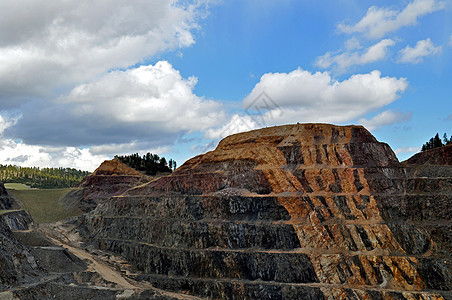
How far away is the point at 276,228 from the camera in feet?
186

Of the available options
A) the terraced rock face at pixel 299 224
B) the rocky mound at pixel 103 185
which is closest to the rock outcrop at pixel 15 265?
the terraced rock face at pixel 299 224

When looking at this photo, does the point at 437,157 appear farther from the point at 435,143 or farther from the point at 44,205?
the point at 44,205

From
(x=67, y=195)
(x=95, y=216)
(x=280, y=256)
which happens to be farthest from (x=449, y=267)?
(x=67, y=195)

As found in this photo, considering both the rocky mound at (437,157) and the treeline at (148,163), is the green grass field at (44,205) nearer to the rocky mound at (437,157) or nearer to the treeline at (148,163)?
the treeline at (148,163)

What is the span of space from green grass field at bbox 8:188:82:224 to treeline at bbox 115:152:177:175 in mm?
33055

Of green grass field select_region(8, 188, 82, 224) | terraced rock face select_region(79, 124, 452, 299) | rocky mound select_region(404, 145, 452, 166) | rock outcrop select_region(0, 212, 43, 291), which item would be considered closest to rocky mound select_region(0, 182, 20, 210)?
green grass field select_region(8, 188, 82, 224)

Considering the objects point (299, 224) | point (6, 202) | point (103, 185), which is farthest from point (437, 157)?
point (6, 202)

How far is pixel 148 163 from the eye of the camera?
478 ft

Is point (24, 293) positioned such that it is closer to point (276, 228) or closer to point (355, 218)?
point (276, 228)

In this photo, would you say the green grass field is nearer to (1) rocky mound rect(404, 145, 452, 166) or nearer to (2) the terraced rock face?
(2) the terraced rock face

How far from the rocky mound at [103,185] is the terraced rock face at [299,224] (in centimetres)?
3689

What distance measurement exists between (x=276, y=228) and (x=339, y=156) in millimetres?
18976

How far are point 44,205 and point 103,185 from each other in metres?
17.2

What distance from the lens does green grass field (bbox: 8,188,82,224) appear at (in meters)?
101
